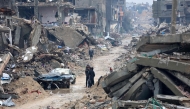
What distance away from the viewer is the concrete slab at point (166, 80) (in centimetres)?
771

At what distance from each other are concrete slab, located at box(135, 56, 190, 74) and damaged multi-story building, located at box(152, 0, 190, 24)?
37.9 meters

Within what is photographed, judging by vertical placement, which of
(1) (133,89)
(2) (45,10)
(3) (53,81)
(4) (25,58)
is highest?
Result: (2) (45,10)

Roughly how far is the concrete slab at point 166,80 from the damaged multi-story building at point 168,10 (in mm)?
38314

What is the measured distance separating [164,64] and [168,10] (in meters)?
41.4

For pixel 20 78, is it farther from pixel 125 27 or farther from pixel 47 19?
pixel 125 27

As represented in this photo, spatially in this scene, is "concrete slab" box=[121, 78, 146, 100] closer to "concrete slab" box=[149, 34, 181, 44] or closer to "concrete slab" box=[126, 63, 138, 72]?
"concrete slab" box=[126, 63, 138, 72]

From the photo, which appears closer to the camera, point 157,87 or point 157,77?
point 157,77

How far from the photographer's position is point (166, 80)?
7.97 m

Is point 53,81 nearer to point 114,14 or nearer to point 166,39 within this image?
point 166,39

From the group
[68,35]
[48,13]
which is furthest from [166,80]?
[48,13]

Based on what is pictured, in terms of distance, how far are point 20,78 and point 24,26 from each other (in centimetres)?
920

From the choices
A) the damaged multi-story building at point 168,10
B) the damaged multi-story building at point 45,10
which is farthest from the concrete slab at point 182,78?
the damaged multi-story building at point 168,10

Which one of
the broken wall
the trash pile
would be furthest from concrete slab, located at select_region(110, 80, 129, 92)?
the broken wall

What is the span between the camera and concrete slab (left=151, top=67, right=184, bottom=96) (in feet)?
25.3
